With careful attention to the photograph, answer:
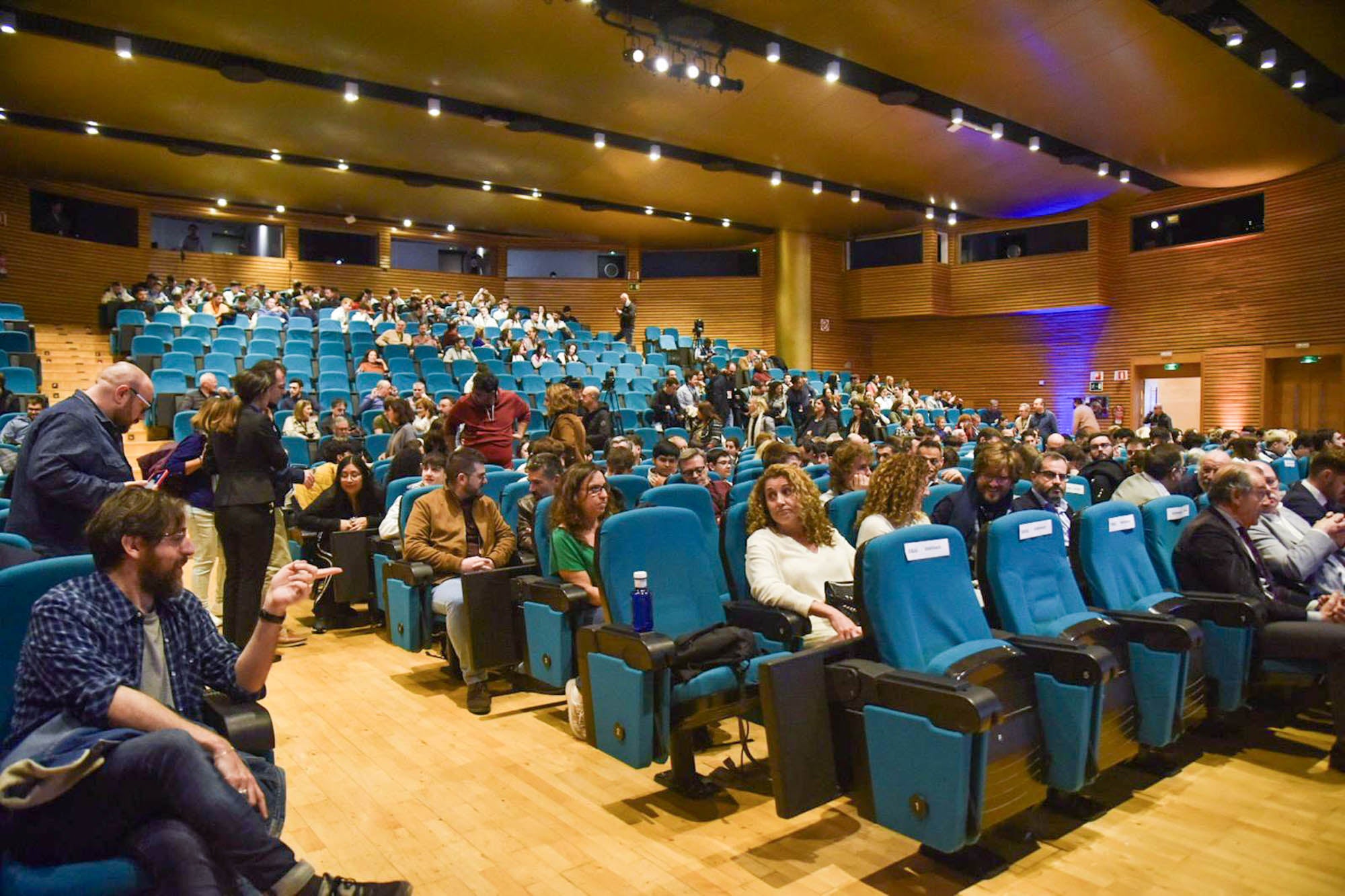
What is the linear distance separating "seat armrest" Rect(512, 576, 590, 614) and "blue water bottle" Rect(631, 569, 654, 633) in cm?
49

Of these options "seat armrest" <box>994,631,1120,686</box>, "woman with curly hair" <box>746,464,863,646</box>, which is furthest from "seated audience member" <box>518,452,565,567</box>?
"seat armrest" <box>994,631,1120,686</box>

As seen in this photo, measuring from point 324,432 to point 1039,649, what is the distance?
6.96m

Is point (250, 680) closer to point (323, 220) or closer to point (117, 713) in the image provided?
point (117, 713)

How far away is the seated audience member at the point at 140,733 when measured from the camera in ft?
5.03

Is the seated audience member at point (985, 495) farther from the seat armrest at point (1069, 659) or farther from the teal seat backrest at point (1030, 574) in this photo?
the seat armrest at point (1069, 659)

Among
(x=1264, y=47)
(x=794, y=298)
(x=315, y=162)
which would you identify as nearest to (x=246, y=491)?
(x=1264, y=47)

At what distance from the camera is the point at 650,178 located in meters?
12.6

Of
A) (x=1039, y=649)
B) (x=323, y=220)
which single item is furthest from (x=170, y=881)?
(x=323, y=220)

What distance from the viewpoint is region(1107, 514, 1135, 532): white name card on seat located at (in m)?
2.99

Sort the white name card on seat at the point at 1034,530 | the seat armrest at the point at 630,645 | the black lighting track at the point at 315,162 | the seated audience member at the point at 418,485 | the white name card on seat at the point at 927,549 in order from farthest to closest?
1. the black lighting track at the point at 315,162
2. the seated audience member at the point at 418,485
3. the white name card on seat at the point at 1034,530
4. the seat armrest at the point at 630,645
5. the white name card on seat at the point at 927,549

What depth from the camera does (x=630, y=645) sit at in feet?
8.17

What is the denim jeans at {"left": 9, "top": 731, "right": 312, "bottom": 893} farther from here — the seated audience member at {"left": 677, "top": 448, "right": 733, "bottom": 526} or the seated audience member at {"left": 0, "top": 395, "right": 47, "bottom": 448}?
the seated audience member at {"left": 0, "top": 395, "right": 47, "bottom": 448}

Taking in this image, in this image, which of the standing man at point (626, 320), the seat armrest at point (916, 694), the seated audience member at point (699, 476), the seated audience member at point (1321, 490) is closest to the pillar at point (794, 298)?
the standing man at point (626, 320)

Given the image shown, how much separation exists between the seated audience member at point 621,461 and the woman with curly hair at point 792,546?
1481mm
